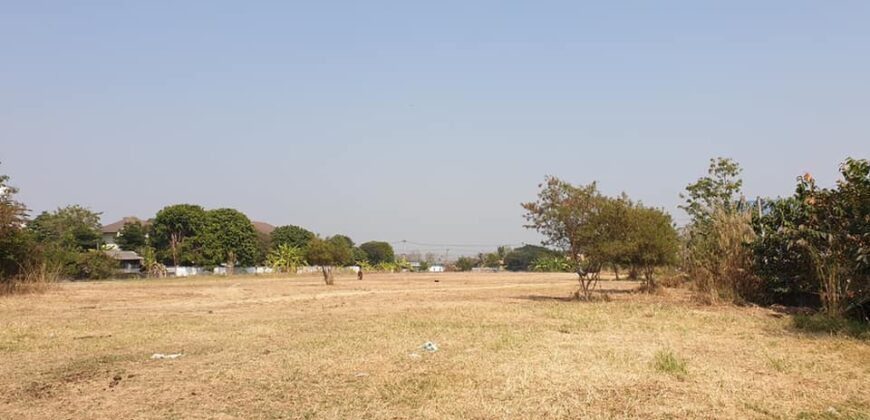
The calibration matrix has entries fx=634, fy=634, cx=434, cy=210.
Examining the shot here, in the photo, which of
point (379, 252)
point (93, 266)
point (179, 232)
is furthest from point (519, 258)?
point (93, 266)

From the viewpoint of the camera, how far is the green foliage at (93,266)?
5694 centimetres

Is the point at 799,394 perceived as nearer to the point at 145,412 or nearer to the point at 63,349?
the point at 145,412

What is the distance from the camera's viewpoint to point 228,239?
79.8 metres

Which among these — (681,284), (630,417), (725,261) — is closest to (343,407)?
(630,417)

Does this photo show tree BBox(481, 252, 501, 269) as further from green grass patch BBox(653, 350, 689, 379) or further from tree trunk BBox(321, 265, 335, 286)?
green grass patch BBox(653, 350, 689, 379)

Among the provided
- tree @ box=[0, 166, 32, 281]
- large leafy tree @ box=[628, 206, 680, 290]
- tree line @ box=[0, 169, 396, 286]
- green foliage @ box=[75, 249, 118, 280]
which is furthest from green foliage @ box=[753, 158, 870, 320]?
green foliage @ box=[75, 249, 118, 280]

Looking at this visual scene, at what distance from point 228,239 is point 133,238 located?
54.5ft

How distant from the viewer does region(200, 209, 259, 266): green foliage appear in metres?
77.2

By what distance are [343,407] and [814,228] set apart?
43.3ft

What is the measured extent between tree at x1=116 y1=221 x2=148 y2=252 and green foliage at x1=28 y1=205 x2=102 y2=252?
622 centimetres

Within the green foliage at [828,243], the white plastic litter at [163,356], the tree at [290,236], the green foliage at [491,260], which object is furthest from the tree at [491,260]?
the white plastic litter at [163,356]

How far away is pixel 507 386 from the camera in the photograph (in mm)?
7137

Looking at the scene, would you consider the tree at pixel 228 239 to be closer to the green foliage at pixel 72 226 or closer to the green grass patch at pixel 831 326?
the green foliage at pixel 72 226

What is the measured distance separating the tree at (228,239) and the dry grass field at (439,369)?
2544 inches
